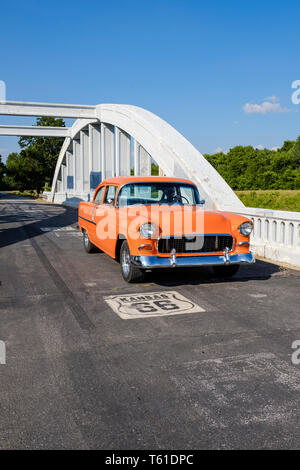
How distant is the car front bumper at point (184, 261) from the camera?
5891mm

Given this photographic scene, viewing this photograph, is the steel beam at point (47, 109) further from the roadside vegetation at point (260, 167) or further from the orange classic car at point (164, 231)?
the roadside vegetation at point (260, 167)

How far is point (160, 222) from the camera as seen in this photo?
5.99 meters

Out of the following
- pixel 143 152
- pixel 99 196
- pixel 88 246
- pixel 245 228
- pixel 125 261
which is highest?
pixel 143 152

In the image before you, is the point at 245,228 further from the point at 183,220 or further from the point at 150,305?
the point at 150,305

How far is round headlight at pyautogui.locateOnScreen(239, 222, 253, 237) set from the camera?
21.1 feet

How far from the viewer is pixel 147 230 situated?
5918 millimetres

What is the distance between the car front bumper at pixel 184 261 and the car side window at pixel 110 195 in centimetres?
165

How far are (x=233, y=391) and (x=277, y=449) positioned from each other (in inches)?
28.1

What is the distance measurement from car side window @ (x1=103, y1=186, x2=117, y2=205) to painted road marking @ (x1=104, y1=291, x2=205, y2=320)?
2123mm

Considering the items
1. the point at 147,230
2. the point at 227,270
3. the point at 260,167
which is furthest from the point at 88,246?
the point at 260,167

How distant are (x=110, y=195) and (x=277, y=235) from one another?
11.4 ft

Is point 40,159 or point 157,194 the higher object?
point 40,159

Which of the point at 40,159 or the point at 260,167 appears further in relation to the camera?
the point at 40,159

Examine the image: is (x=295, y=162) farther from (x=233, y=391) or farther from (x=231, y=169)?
→ (x=233, y=391)
